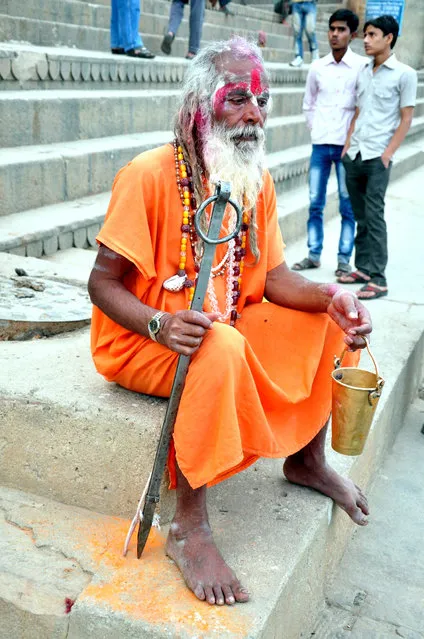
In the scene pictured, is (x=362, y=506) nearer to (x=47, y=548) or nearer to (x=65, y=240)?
(x=47, y=548)

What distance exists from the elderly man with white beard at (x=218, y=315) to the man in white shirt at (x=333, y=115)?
3.72m

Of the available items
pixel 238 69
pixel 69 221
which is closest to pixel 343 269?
pixel 69 221

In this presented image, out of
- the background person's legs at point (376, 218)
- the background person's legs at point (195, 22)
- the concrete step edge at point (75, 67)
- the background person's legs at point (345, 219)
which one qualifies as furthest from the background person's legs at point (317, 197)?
the background person's legs at point (195, 22)

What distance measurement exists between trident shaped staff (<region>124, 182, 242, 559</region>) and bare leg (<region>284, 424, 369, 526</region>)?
1.93 ft

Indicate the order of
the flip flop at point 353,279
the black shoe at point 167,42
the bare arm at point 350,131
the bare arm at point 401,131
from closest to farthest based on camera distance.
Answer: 1. the bare arm at point 401,131
2. the bare arm at point 350,131
3. the flip flop at point 353,279
4. the black shoe at point 167,42

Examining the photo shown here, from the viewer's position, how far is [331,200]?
8.56 metres

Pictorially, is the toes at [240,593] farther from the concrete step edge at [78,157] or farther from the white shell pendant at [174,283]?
the concrete step edge at [78,157]

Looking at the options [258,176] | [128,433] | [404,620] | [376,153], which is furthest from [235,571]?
[376,153]

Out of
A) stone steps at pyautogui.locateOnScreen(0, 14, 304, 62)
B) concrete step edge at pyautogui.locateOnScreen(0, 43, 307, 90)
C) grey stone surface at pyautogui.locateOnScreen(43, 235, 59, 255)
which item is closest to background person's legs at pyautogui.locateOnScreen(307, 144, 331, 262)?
concrete step edge at pyautogui.locateOnScreen(0, 43, 307, 90)

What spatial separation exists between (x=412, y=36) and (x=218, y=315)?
16600 mm

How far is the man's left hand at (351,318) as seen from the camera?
2.39 metres

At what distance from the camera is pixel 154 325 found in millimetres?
2197

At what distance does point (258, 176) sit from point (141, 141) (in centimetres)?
381

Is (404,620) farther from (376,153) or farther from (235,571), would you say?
(376,153)
